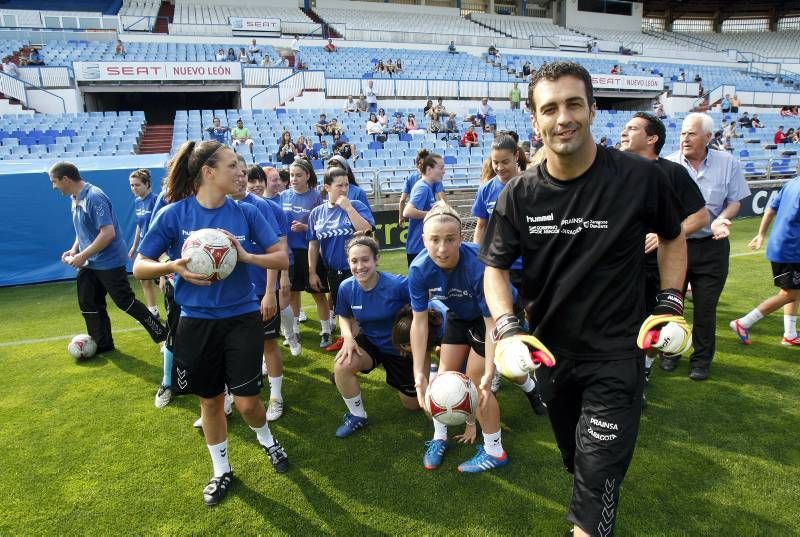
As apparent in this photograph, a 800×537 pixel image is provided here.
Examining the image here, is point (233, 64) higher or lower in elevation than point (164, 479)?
higher

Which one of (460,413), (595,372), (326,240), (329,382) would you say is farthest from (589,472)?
(326,240)

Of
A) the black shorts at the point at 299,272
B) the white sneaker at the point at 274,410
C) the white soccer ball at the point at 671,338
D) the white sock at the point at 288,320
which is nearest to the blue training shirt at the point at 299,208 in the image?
the black shorts at the point at 299,272

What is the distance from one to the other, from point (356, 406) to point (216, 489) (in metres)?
→ 1.21

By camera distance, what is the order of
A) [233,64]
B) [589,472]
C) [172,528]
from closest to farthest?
[589,472] → [172,528] → [233,64]

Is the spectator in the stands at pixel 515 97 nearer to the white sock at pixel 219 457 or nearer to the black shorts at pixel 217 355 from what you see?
the black shorts at pixel 217 355

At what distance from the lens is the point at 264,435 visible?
3547mm

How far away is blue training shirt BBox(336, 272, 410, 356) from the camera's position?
3.93 m

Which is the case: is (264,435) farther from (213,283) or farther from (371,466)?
(213,283)

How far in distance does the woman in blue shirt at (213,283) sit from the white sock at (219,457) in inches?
6.1

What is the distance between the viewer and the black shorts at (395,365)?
405cm

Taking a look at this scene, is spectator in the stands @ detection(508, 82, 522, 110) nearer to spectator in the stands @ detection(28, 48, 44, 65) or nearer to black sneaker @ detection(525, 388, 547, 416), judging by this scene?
spectator in the stands @ detection(28, 48, 44, 65)

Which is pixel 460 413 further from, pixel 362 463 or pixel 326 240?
pixel 326 240

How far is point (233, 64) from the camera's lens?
66.0ft

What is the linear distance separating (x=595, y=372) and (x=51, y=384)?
536 centimetres
